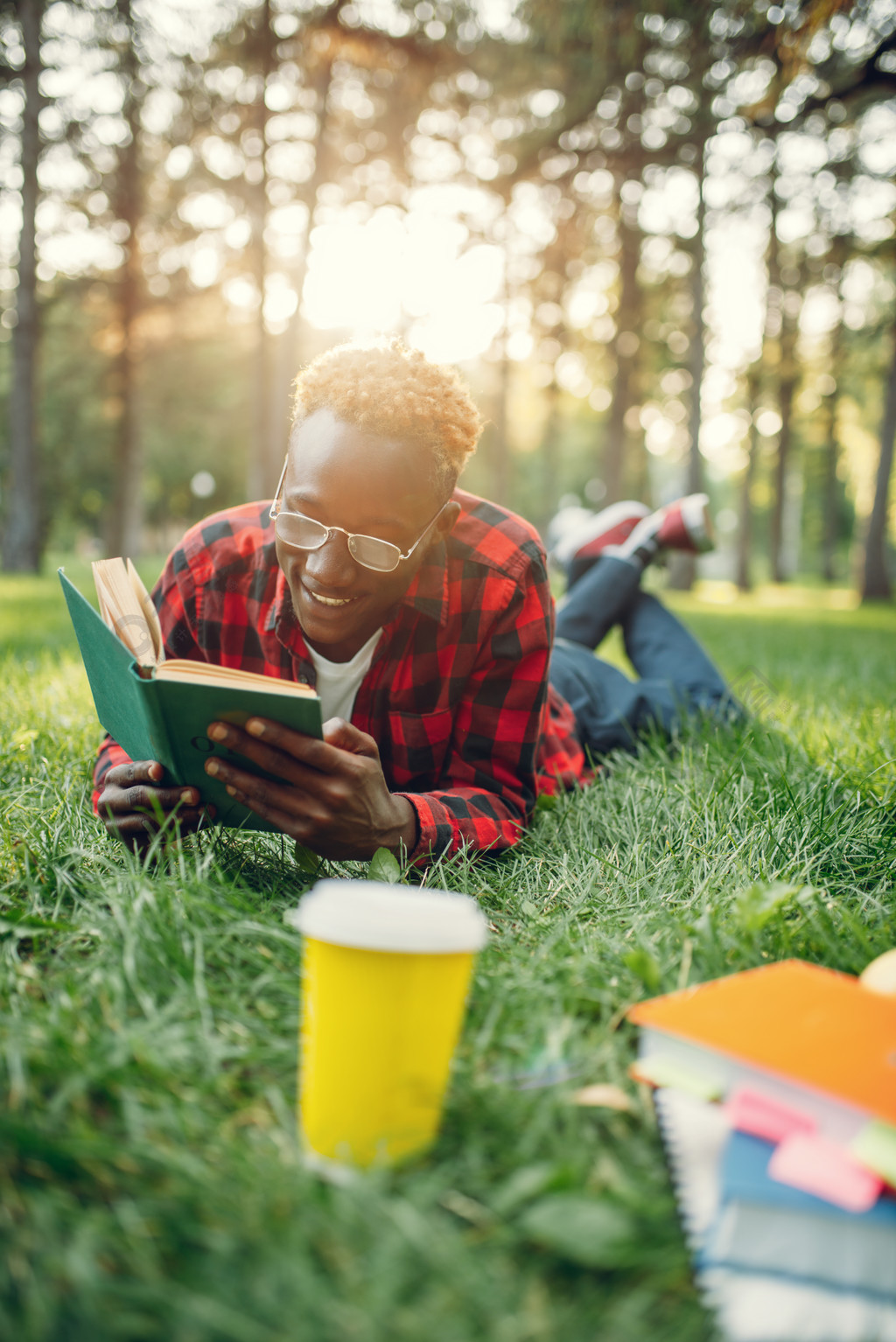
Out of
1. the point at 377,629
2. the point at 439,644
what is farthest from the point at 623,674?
the point at 377,629

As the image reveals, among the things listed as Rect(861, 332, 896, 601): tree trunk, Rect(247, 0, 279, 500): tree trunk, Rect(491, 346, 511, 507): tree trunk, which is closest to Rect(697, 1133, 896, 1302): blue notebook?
Rect(247, 0, 279, 500): tree trunk

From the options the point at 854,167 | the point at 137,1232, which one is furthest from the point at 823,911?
the point at 854,167

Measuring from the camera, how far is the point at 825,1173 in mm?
965

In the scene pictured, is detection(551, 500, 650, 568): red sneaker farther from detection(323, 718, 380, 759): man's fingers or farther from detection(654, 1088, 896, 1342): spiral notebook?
detection(654, 1088, 896, 1342): spiral notebook

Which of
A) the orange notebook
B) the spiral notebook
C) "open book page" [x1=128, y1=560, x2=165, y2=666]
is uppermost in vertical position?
"open book page" [x1=128, y1=560, x2=165, y2=666]

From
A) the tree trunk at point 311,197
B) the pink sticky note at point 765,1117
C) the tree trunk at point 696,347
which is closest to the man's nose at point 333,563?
the pink sticky note at point 765,1117

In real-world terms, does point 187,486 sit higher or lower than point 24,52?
lower

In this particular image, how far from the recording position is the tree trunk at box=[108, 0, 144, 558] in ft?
39.2

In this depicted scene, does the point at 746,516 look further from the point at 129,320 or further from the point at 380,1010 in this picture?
the point at 380,1010

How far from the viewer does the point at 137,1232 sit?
36.1 inches

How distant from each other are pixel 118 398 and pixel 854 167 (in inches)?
481

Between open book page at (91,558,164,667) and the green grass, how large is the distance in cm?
43

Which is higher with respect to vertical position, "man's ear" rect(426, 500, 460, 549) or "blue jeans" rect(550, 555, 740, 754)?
"man's ear" rect(426, 500, 460, 549)

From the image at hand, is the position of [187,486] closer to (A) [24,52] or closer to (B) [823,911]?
(A) [24,52]
